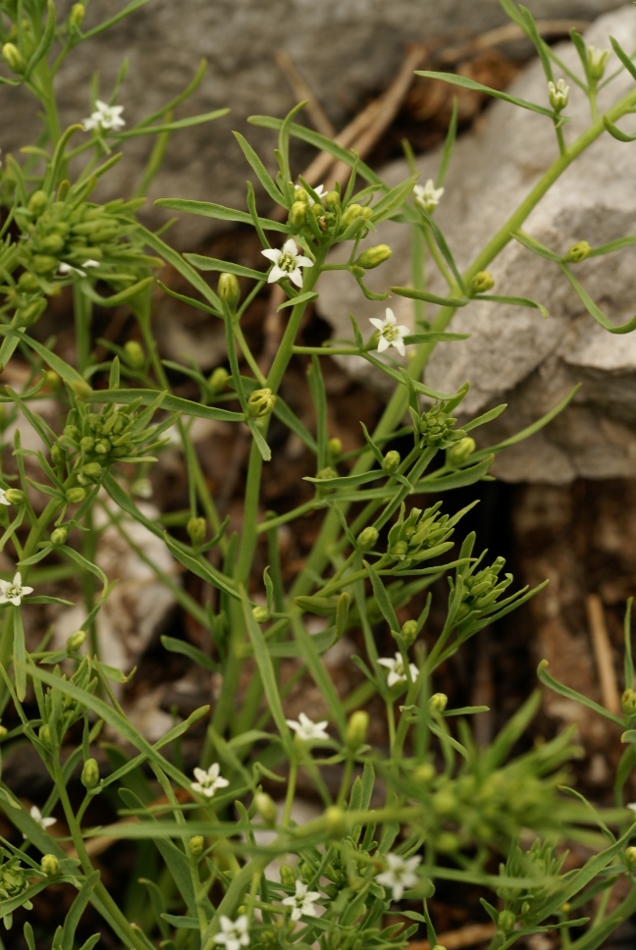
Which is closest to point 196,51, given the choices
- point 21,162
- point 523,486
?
point 21,162

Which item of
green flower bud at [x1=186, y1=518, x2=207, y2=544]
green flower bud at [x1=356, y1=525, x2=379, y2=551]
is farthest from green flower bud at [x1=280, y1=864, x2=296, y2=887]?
green flower bud at [x1=186, y1=518, x2=207, y2=544]

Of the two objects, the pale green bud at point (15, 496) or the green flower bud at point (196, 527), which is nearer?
the pale green bud at point (15, 496)

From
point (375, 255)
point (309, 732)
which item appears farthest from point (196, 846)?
point (375, 255)

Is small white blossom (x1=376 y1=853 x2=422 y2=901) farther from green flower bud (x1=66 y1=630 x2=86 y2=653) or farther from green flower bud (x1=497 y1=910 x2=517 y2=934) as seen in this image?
green flower bud (x1=66 y1=630 x2=86 y2=653)

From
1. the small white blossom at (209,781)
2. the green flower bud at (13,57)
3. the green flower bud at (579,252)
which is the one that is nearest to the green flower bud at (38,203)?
the green flower bud at (13,57)

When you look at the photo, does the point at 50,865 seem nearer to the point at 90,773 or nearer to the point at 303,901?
the point at 90,773

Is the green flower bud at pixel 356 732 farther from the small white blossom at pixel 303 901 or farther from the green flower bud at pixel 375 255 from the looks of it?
the green flower bud at pixel 375 255
